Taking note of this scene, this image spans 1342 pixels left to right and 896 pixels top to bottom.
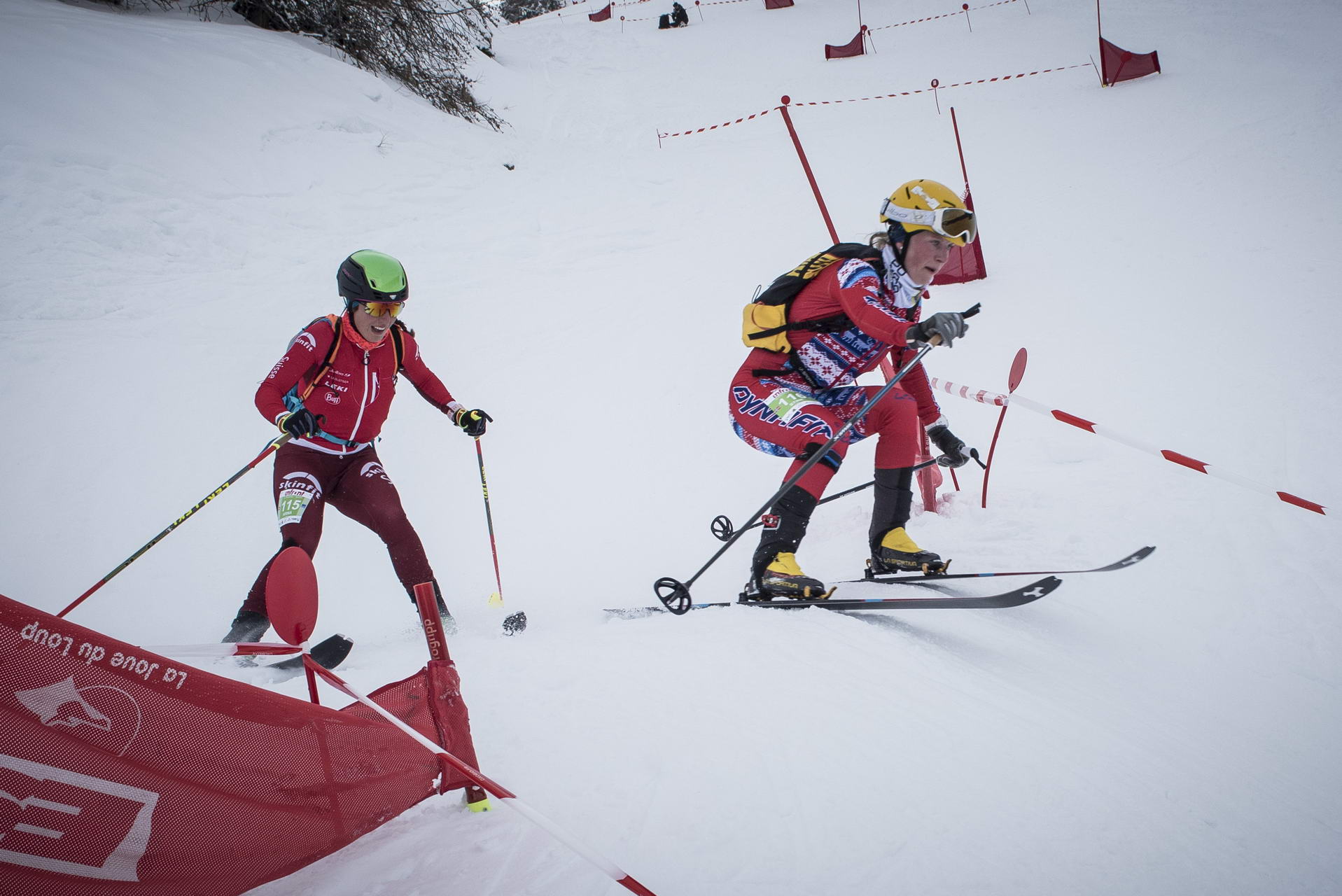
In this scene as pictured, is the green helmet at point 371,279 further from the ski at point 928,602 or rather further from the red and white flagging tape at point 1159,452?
the red and white flagging tape at point 1159,452

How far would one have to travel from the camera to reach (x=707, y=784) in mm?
2045

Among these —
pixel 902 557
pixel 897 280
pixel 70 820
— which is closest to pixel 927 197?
pixel 897 280

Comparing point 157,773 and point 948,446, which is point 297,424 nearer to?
point 157,773

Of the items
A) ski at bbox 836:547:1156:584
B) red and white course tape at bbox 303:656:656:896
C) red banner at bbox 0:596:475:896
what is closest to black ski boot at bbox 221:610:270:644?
red and white course tape at bbox 303:656:656:896

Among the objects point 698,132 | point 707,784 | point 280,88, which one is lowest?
point 707,784

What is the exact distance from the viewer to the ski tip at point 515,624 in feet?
12.6

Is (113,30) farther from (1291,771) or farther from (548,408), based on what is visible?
(1291,771)

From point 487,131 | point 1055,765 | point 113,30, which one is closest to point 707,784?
point 1055,765

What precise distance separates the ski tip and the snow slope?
7 centimetres

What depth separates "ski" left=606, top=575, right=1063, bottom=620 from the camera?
2.99 meters

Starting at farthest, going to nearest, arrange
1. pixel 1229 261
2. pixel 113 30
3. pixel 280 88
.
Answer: pixel 280 88, pixel 113 30, pixel 1229 261

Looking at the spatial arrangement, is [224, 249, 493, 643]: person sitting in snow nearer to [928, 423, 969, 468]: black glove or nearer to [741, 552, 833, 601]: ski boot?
[741, 552, 833, 601]: ski boot

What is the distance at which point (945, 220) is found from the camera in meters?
3.30

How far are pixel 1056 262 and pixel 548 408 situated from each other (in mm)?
6042
